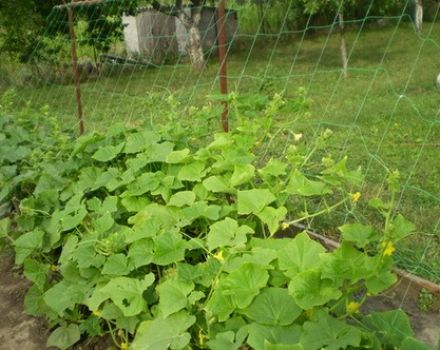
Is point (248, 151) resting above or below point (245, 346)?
above

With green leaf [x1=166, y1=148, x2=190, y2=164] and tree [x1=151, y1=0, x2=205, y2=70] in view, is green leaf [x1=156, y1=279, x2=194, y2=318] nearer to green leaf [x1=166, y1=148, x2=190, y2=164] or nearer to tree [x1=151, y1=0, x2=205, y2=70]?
green leaf [x1=166, y1=148, x2=190, y2=164]

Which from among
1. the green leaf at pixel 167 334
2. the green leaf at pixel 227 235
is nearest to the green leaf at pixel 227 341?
the green leaf at pixel 167 334

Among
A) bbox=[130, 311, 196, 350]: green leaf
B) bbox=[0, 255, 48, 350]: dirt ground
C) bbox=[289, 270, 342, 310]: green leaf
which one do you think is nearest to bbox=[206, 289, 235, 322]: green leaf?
bbox=[130, 311, 196, 350]: green leaf

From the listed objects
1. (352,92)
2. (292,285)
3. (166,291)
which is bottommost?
(352,92)

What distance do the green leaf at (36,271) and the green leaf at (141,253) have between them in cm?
57

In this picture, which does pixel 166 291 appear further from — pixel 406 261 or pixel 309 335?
pixel 406 261

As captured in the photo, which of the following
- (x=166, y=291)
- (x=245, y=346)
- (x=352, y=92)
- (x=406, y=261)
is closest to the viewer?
(x=245, y=346)

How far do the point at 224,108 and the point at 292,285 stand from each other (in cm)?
164

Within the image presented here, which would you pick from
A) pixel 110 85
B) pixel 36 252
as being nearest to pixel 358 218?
pixel 36 252

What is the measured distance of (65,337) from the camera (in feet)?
7.43

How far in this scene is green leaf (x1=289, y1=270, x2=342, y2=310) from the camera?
1.53 metres

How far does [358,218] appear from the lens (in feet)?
9.78

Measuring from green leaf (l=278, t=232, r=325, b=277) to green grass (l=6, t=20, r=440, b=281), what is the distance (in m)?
0.95

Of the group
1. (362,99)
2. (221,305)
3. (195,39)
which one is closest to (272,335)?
(221,305)
